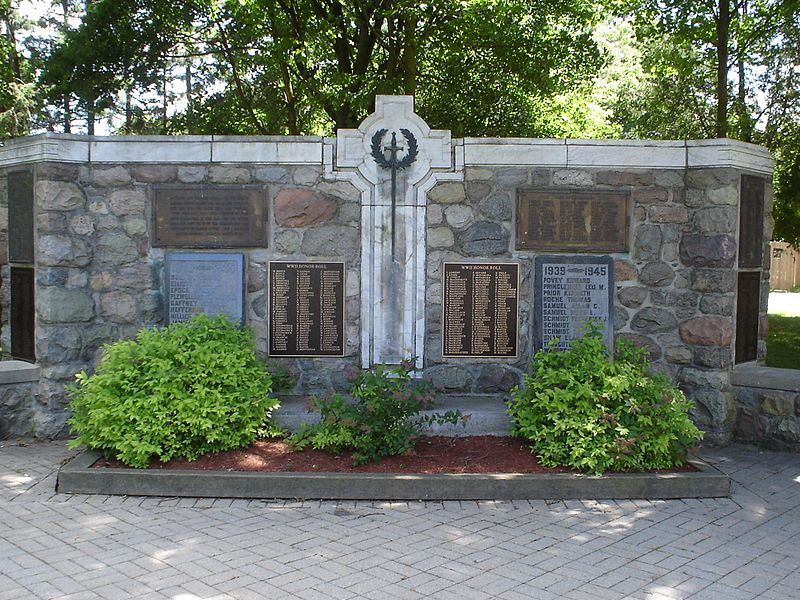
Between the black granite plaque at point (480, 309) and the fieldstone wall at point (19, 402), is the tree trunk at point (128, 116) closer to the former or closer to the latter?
the fieldstone wall at point (19, 402)

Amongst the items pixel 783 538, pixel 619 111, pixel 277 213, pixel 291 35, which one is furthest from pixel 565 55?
pixel 783 538

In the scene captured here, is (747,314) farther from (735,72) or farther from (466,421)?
(735,72)

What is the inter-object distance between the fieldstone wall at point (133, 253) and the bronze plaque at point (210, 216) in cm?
8

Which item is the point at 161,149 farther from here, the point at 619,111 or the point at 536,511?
the point at 619,111

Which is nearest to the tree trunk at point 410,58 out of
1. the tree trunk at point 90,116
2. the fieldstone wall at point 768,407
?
the tree trunk at point 90,116

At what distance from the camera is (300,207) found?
698 centimetres

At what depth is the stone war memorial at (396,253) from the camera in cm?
692

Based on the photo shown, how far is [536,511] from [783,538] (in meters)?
1.53

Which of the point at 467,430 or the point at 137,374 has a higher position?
the point at 137,374

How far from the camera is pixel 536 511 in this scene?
516cm

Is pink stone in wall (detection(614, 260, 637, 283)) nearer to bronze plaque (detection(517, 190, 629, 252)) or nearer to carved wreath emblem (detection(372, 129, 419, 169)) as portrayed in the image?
bronze plaque (detection(517, 190, 629, 252))

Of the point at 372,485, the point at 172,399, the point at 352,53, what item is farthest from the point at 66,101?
the point at 372,485

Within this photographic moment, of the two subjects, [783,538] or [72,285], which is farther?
[72,285]

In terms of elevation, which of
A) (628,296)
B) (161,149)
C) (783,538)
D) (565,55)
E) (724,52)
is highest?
(565,55)
